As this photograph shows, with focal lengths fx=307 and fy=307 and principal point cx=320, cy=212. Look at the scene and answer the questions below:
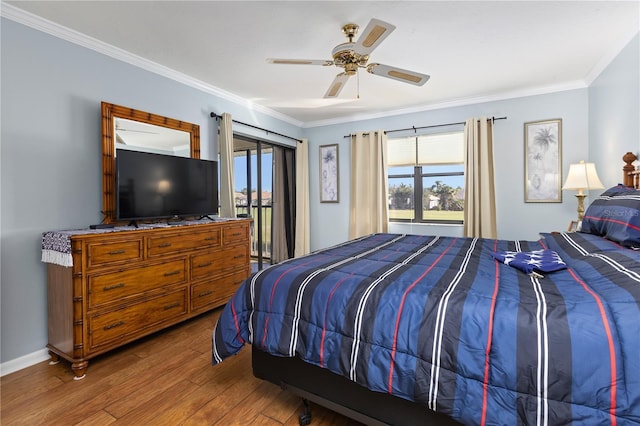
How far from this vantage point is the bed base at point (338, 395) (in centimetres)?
135

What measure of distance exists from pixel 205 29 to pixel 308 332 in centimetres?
248

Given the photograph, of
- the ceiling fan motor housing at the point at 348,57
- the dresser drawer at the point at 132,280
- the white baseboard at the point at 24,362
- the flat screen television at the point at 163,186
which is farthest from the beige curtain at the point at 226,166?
the white baseboard at the point at 24,362

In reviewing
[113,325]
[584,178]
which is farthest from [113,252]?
[584,178]

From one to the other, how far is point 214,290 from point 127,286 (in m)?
0.90

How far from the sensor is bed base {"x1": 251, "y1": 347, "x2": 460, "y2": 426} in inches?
53.3

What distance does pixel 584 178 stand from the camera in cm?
310

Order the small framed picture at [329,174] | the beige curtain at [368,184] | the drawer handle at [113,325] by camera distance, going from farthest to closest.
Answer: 1. the small framed picture at [329,174]
2. the beige curtain at [368,184]
3. the drawer handle at [113,325]

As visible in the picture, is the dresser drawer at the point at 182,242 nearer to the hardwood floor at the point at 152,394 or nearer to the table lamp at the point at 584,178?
the hardwood floor at the point at 152,394

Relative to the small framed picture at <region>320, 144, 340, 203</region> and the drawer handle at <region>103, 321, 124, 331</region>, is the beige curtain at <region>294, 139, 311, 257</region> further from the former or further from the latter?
the drawer handle at <region>103, 321, 124, 331</region>

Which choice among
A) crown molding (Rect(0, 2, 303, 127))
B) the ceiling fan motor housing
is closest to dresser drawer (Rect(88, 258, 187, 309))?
crown molding (Rect(0, 2, 303, 127))

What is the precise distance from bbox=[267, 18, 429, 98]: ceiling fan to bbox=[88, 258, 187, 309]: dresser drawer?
1.96 m

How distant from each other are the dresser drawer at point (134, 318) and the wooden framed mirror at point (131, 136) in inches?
34.1

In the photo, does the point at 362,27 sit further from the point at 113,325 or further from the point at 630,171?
the point at 113,325

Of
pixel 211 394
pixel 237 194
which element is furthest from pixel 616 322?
pixel 237 194
